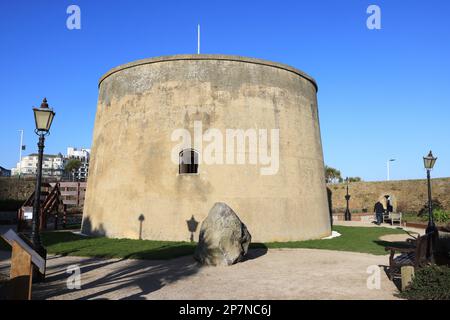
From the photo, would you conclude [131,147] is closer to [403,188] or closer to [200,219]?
[200,219]

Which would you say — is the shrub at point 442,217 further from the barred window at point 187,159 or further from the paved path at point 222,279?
the barred window at point 187,159

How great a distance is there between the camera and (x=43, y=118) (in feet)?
24.6

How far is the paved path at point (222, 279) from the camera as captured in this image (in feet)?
20.4

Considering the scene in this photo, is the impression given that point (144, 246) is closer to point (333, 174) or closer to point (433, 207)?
point (433, 207)

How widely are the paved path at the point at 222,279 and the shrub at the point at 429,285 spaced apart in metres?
0.38

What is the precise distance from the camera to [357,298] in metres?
5.99

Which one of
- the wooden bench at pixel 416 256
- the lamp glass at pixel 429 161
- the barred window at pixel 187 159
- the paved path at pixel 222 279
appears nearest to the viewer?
the paved path at pixel 222 279

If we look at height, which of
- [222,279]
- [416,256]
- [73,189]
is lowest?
[222,279]

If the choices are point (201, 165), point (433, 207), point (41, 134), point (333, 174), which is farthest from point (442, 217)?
point (333, 174)

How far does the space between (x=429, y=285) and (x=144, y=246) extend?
8.33 meters

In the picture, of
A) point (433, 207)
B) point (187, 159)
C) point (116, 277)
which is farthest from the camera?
point (433, 207)

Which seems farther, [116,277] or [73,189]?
[73,189]

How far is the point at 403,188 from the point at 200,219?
22888mm

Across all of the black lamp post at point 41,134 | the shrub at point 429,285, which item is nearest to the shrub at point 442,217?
the shrub at point 429,285
